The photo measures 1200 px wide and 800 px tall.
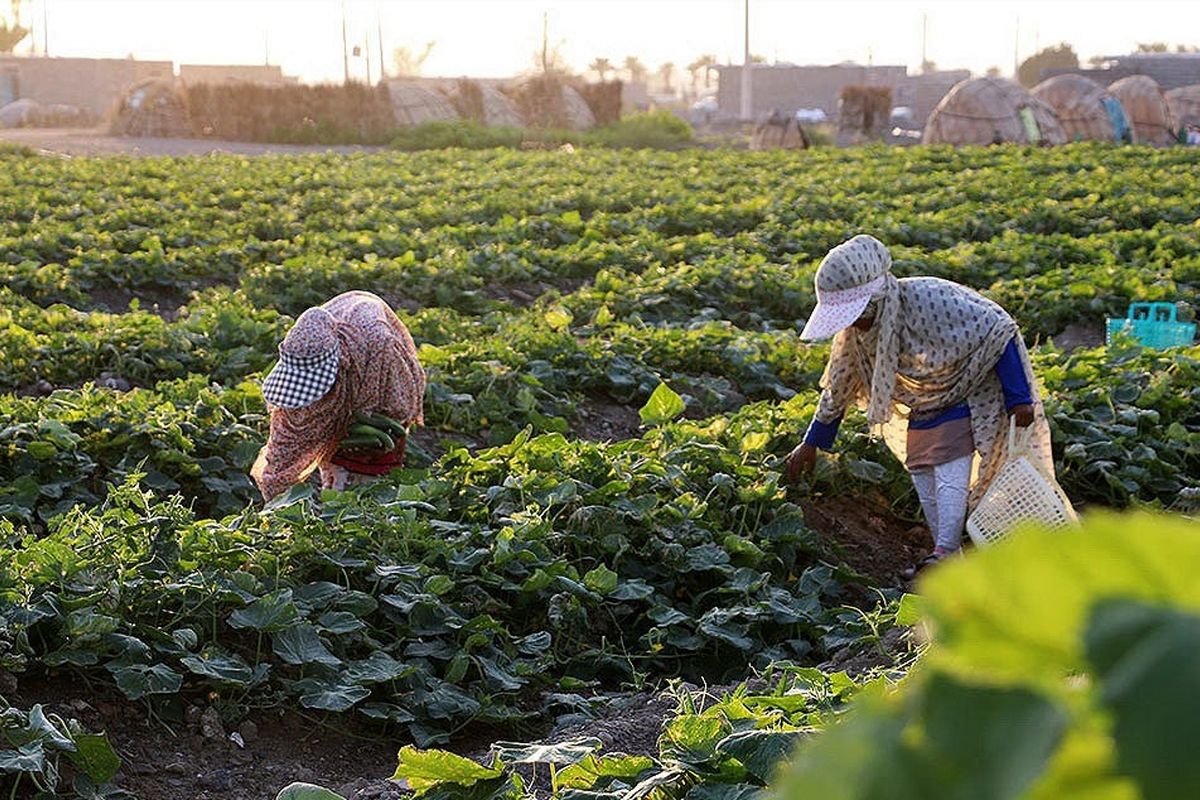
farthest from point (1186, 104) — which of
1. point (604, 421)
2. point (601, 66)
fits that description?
point (601, 66)

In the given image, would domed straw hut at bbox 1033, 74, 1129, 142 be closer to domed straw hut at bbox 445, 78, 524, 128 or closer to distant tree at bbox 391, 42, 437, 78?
domed straw hut at bbox 445, 78, 524, 128

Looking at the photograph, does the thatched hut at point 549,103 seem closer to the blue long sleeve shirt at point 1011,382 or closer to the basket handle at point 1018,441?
the blue long sleeve shirt at point 1011,382

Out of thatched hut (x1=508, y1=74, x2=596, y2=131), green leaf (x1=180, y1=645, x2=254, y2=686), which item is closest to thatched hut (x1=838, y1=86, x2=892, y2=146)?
thatched hut (x1=508, y1=74, x2=596, y2=131)

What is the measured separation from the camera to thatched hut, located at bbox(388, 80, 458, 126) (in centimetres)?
3866

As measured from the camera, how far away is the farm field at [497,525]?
343cm

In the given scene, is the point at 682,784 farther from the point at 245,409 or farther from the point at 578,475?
the point at 245,409

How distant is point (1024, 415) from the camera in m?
4.80

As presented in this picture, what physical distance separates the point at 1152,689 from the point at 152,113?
39917 mm

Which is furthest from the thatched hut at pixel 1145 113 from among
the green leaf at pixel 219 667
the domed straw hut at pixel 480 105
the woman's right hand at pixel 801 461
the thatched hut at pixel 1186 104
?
the green leaf at pixel 219 667

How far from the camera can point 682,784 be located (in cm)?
250

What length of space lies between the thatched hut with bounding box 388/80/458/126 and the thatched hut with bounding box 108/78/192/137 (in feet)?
16.6

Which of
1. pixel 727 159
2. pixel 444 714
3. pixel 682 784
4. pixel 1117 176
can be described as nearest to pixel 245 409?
pixel 444 714

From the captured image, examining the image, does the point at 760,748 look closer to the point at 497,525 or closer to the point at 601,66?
the point at 497,525

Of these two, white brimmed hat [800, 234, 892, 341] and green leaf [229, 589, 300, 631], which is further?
white brimmed hat [800, 234, 892, 341]
